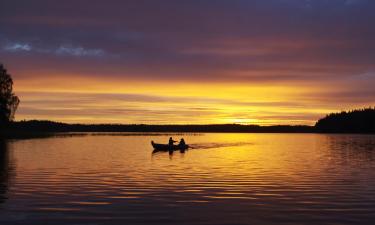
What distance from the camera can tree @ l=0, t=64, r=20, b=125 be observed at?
9525cm

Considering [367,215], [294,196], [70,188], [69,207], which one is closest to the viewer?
[367,215]

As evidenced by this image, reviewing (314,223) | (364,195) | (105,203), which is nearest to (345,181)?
(364,195)

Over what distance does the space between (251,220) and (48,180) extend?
16.8m

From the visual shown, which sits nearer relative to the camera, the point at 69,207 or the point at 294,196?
the point at 69,207

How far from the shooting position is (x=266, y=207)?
20938 millimetres

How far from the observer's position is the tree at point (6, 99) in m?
95.2

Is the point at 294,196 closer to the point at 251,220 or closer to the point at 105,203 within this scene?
the point at 251,220

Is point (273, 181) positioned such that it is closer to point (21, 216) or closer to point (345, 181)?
point (345, 181)

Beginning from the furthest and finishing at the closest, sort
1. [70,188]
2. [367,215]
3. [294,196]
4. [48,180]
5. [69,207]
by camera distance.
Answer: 1. [48,180]
2. [70,188]
3. [294,196]
4. [69,207]
5. [367,215]

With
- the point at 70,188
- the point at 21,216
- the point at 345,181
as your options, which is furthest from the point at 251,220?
the point at 345,181

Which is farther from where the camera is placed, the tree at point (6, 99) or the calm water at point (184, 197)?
the tree at point (6, 99)

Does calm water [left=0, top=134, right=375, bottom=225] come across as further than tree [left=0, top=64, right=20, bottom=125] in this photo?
No

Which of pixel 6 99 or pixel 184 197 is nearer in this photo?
pixel 184 197

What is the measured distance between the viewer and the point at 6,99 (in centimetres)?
9650
